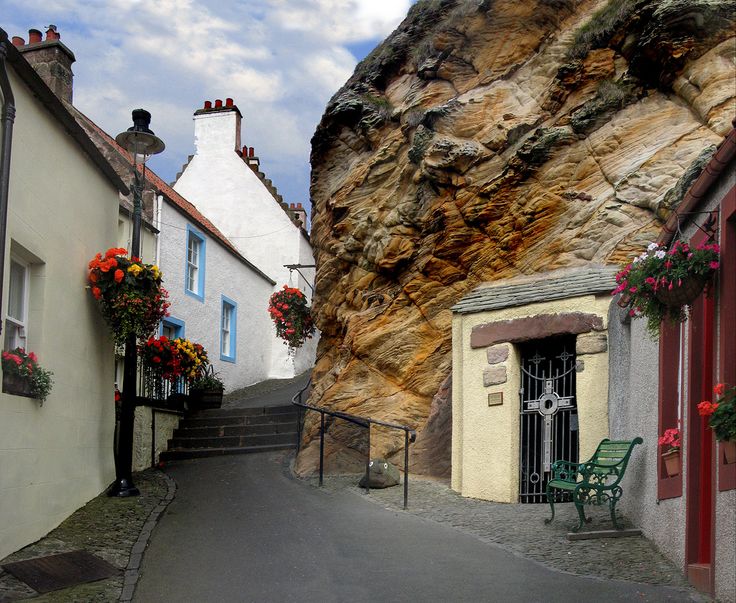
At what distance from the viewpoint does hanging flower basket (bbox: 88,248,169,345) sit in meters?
10.9

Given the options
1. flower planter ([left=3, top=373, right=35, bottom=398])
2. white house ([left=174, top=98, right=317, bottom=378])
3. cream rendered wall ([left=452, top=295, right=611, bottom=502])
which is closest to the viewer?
flower planter ([left=3, top=373, right=35, bottom=398])

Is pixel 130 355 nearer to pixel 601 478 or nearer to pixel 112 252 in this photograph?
pixel 112 252

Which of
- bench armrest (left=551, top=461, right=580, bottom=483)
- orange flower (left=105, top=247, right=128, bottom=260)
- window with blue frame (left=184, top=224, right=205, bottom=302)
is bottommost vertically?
bench armrest (left=551, top=461, right=580, bottom=483)

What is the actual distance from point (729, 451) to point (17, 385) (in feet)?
20.9

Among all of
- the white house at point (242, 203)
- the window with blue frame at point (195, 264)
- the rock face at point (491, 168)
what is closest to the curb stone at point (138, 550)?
the rock face at point (491, 168)

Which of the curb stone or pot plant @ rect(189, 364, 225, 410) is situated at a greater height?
pot plant @ rect(189, 364, 225, 410)

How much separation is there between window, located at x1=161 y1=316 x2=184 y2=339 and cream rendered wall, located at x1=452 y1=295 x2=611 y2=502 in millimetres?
9806

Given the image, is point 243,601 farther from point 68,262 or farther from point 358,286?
point 358,286

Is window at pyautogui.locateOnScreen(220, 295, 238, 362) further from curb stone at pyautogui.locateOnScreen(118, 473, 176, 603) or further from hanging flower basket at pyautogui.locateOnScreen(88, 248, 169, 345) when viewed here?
hanging flower basket at pyautogui.locateOnScreen(88, 248, 169, 345)

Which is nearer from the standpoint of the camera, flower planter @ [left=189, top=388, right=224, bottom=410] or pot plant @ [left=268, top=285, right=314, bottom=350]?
flower planter @ [left=189, top=388, right=224, bottom=410]

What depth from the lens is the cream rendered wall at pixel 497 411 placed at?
1076cm

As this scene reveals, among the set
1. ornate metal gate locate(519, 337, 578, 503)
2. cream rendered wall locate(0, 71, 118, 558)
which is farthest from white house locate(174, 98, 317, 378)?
ornate metal gate locate(519, 337, 578, 503)

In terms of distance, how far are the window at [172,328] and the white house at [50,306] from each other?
27.2ft

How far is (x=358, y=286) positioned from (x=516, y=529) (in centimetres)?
705
